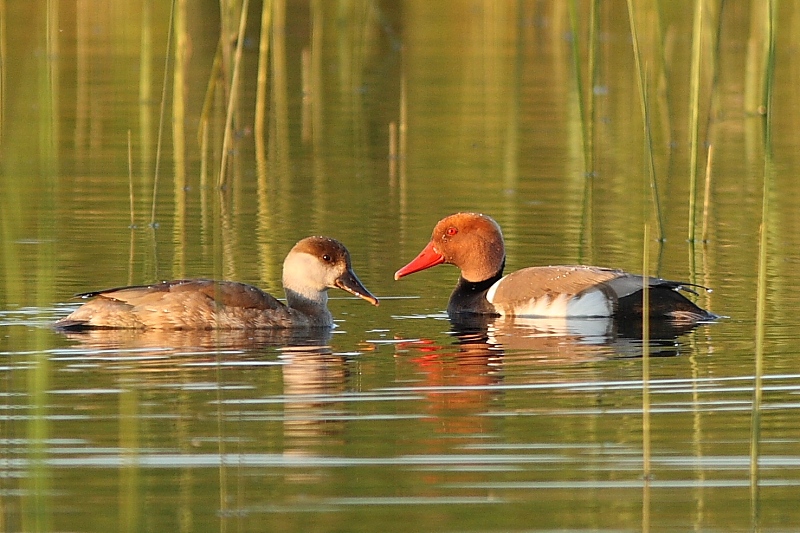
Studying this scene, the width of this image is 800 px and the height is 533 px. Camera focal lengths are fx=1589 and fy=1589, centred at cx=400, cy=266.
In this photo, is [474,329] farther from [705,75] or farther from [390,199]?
[705,75]

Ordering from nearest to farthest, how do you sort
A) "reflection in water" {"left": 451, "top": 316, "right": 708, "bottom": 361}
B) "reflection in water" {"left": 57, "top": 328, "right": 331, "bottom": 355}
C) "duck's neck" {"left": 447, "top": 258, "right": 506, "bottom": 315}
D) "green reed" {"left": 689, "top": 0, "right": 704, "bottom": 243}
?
"reflection in water" {"left": 57, "top": 328, "right": 331, "bottom": 355} < "reflection in water" {"left": 451, "top": 316, "right": 708, "bottom": 361} < "duck's neck" {"left": 447, "top": 258, "right": 506, "bottom": 315} < "green reed" {"left": 689, "top": 0, "right": 704, "bottom": 243}

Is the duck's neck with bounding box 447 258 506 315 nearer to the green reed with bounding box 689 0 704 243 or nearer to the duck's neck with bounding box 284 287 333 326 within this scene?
the duck's neck with bounding box 284 287 333 326

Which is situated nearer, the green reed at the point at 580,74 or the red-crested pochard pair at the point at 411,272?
the red-crested pochard pair at the point at 411,272

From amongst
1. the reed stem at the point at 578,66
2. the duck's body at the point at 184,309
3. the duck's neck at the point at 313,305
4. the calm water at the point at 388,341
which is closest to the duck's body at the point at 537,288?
the calm water at the point at 388,341

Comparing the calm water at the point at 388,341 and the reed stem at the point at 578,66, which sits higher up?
the reed stem at the point at 578,66

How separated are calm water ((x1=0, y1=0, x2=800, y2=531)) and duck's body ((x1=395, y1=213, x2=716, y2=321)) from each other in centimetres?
22

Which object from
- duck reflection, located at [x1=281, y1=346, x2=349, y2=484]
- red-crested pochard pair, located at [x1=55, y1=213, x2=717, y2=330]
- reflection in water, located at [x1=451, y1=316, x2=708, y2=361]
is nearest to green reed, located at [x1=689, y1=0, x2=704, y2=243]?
red-crested pochard pair, located at [x1=55, y1=213, x2=717, y2=330]

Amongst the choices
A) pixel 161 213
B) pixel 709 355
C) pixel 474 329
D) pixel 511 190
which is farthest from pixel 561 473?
pixel 511 190

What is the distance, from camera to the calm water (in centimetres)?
607

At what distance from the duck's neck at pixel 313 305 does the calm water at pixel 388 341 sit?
0.64ft

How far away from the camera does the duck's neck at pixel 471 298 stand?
440 inches

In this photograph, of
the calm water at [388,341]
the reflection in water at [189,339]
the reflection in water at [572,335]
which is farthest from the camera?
the reflection in water at [572,335]

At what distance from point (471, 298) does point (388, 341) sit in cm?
173

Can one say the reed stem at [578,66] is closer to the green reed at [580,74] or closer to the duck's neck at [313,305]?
the green reed at [580,74]
